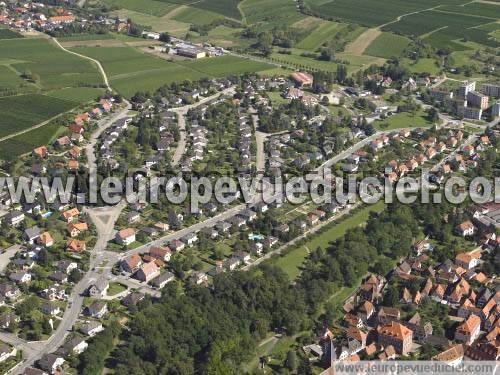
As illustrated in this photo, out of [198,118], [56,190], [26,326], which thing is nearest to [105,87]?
[198,118]

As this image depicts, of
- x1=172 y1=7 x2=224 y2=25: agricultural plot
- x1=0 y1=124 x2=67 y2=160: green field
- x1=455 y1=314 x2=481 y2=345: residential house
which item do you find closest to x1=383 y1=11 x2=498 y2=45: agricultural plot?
x1=172 y1=7 x2=224 y2=25: agricultural plot

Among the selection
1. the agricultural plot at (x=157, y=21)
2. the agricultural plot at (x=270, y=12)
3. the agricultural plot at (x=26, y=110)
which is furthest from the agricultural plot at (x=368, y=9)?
the agricultural plot at (x=26, y=110)

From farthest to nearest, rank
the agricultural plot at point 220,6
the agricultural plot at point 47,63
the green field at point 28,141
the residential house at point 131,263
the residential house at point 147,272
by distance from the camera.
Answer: the agricultural plot at point 220,6, the agricultural plot at point 47,63, the green field at point 28,141, the residential house at point 131,263, the residential house at point 147,272

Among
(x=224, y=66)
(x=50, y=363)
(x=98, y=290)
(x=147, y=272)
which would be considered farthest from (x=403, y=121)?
(x=50, y=363)

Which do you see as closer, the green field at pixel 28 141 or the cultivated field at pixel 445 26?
the green field at pixel 28 141

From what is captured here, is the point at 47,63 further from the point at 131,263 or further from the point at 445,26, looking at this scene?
the point at 445,26

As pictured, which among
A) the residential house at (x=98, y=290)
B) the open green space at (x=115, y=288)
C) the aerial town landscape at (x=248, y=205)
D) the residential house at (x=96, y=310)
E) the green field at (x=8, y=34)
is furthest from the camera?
the green field at (x=8, y=34)

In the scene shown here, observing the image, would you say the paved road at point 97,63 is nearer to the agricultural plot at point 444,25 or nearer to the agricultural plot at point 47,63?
the agricultural plot at point 47,63

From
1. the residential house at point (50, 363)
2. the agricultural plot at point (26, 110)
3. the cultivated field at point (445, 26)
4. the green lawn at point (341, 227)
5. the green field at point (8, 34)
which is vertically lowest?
the residential house at point (50, 363)

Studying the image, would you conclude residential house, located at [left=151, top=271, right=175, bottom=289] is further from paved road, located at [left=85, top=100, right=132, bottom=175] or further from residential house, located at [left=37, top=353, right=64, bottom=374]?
paved road, located at [left=85, top=100, right=132, bottom=175]
